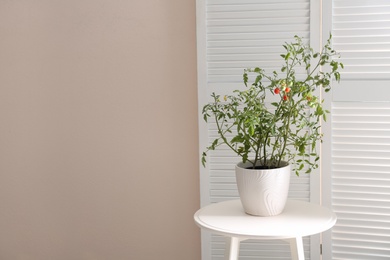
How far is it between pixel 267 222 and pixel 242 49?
2.75ft

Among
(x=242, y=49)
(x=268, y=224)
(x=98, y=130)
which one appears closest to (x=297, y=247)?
(x=268, y=224)

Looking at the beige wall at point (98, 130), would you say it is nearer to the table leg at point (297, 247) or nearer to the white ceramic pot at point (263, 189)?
the white ceramic pot at point (263, 189)

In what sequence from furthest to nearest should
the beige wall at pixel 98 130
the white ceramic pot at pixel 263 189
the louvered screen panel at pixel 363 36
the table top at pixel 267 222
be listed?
1. the beige wall at pixel 98 130
2. the louvered screen panel at pixel 363 36
3. the white ceramic pot at pixel 263 189
4. the table top at pixel 267 222

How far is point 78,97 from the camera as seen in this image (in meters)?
3.10

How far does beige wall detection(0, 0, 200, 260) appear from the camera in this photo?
299 cm

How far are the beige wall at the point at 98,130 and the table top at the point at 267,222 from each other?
76 cm

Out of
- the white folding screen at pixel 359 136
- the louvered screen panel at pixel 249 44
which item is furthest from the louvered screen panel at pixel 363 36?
the louvered screen panel at pixel 249 44

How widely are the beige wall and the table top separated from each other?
30.0 inches

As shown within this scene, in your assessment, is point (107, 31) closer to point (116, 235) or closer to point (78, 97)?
point (78, 97)

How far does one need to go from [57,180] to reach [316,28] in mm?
1390

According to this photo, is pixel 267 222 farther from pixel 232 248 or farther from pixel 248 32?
pixel 248 32

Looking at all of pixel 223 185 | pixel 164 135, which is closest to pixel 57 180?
pixel 164 135

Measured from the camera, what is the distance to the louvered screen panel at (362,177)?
2.63 m

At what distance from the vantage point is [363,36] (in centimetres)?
260
